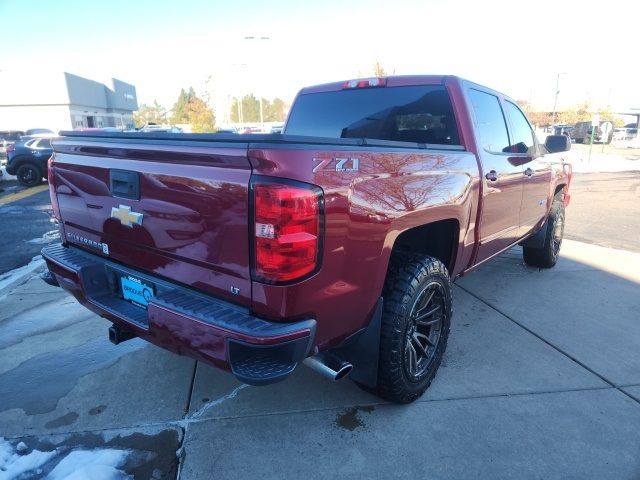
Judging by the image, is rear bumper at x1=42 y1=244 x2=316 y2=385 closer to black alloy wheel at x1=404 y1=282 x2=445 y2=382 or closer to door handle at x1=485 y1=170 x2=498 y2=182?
black alloy wheel at x1=404 y1=282 x2=445 y2=382

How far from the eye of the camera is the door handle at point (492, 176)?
3.41 m

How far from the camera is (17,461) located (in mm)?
2428

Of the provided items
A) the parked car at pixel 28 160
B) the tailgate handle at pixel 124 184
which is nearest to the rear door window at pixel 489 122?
the tailgate handle at pixel 124 184

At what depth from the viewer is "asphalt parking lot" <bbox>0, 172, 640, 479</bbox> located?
7.98ft

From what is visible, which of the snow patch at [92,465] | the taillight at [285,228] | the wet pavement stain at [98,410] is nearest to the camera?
the taillight at [285,228]

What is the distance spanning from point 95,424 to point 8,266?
422cm

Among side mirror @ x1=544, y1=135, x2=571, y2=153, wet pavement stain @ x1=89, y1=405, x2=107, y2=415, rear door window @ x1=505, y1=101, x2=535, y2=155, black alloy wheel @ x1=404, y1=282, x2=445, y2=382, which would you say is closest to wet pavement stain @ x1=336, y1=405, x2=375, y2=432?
black alloy wheel @ x1=404, y1=282, x2=445, y2=382

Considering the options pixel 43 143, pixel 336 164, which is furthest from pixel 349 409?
pixel 43 143

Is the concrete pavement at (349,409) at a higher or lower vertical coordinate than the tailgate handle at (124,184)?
lower

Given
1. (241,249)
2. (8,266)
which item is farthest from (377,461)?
(8,266)

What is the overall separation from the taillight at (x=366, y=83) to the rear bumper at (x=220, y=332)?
228cm

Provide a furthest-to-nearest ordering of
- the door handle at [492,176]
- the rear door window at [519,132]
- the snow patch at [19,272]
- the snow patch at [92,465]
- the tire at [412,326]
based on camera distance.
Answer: the snow patch at [19,272], the rear door window at [519,132], the door handle at [492,176], the tire at [412,326], the snow patch at [92,465]

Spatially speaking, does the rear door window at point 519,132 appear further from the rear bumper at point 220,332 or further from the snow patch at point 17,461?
the snow patch at point 17,461

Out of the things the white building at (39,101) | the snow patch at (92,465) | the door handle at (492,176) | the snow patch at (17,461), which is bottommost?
the snow patch at (17,461)
